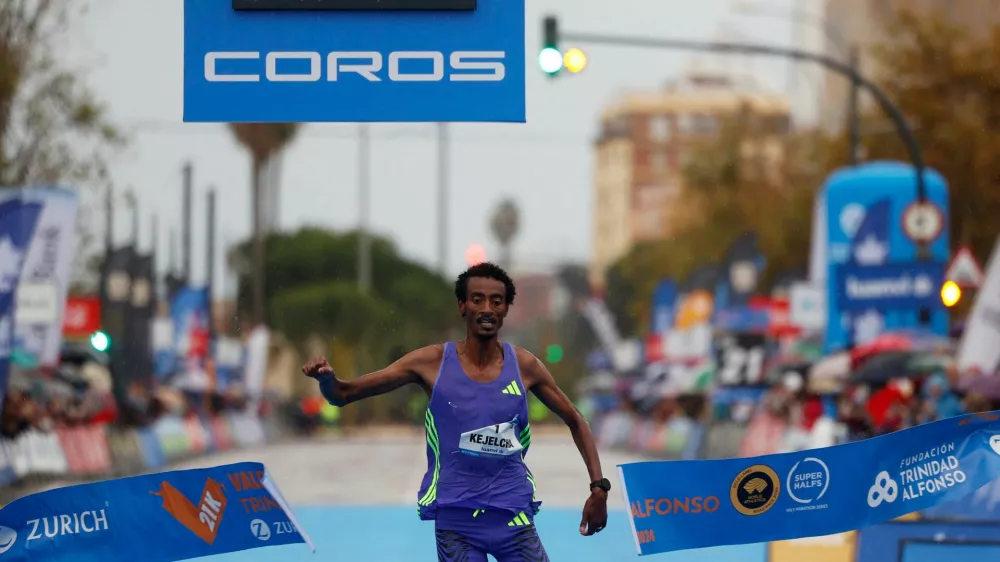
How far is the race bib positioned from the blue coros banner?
6.52ft

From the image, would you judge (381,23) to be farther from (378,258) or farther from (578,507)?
(378,258)

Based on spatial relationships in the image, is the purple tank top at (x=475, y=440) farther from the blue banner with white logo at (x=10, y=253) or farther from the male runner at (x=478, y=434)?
the blue banner with white logo at (x=10, y=253)

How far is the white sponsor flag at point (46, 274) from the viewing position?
20.2 metres

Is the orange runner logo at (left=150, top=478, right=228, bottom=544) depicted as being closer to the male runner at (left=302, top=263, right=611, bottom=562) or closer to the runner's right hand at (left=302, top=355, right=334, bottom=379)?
the male runner at (left=302, top=263, right=611, bottom=562)

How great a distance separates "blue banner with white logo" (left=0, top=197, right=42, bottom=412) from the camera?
1841 centimetres

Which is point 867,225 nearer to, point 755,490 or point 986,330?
point 986,330

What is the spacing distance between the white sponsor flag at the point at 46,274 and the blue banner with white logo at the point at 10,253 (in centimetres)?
14

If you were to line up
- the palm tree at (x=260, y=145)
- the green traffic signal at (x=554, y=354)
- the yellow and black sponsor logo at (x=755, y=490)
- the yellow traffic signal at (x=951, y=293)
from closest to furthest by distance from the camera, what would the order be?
1. the yellow and black sponsor logo at (x=755, y=490)
2. the yellow traffic signal at (x=951, y=293)
3. the palm tree at (x=260, y=145)
4. the green traffic signal at (x=554, y=354)

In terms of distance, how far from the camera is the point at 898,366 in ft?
82.5

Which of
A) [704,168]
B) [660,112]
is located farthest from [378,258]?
[660,112]

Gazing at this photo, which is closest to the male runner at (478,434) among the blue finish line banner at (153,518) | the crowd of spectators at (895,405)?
the blue finish line banner at (153,518)

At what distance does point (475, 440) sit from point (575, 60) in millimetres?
5961

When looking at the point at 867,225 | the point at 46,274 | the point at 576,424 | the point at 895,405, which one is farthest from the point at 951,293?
the point at 576,424

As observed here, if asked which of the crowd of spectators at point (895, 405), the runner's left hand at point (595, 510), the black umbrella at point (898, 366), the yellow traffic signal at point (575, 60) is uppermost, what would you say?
the yellow traffic signal at point (575, 60)
